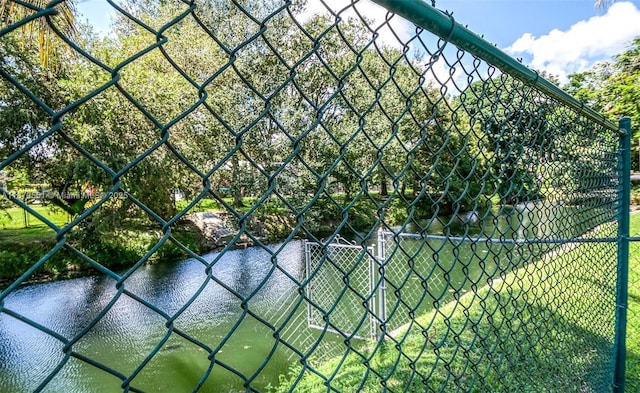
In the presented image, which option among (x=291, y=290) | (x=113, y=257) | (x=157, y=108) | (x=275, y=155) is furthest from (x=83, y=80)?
(x=291, y=290)

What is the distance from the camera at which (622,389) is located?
7.09 feet

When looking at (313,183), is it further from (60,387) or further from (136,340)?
(60,387)

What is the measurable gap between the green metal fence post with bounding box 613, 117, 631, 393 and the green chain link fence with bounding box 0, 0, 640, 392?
1 centimetres

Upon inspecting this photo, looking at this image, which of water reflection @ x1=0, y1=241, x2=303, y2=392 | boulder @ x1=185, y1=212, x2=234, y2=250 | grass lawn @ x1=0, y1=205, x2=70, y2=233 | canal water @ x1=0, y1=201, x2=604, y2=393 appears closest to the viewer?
canal water @ x1=0, y1=201, x2=604, y2=393

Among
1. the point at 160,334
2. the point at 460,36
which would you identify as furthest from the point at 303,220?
the point at 160,334

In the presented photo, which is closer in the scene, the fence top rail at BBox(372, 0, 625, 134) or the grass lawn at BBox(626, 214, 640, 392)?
the fence top rail at BBox(372, 0, 625, 134)

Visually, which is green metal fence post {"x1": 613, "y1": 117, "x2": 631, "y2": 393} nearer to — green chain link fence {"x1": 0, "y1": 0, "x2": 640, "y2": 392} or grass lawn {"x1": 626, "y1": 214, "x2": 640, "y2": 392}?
green chain link fence {"x1": 0, "y1": 0, "x2": 640, "y2": 392}

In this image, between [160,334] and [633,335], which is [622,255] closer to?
[633,335]

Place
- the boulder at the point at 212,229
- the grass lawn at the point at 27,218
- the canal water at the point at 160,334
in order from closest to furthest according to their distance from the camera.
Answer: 1. the canal water at the point at 160,334
2. the grass lawn at the point at 27,218
3. the boulder at the point at 212,229

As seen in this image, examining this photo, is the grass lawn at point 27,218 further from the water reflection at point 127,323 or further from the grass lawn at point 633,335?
the grass lawn at point 633,335

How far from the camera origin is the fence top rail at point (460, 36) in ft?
2.49

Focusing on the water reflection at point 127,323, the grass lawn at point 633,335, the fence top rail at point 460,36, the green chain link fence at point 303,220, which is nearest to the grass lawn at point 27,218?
the green chain link fence at point 303,220

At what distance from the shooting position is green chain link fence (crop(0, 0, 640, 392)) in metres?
0.70

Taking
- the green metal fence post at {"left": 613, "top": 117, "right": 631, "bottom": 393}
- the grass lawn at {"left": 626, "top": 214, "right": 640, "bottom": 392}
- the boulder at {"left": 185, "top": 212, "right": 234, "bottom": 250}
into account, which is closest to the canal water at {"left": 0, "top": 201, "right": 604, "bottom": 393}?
the green metal fence post at {"left": 613, "top": 117, "right": 631, "bottom": 393}
